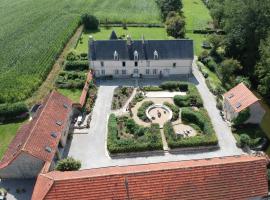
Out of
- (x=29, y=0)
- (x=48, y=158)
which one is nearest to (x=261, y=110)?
(x=48, y=158)

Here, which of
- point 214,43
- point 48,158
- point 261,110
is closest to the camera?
point 48,158

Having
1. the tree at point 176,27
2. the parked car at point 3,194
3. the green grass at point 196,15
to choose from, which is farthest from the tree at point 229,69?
the parked car at point 3,194

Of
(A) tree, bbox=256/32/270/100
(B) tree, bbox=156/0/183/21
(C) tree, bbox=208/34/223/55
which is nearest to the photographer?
(A) tree, bbox=256/32/270/100

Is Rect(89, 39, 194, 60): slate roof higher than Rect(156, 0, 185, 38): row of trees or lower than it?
lower

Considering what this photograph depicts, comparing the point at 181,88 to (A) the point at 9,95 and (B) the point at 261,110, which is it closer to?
(B) the point at 261,110

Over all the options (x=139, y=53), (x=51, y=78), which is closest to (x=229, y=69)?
(x=139, y=53)

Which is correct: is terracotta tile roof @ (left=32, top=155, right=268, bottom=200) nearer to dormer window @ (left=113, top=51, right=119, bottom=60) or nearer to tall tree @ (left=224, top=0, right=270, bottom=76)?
dormer window @ (left=113, top=51, right=119, bottom=60)

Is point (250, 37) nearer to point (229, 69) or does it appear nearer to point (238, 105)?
point (229, 69)

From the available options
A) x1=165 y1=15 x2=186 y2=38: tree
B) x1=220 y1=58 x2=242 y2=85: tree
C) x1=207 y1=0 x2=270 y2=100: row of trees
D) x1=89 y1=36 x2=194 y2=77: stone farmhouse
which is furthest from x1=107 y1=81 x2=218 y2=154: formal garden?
x1=165 y1=15 x2=186 y2=38: tree
